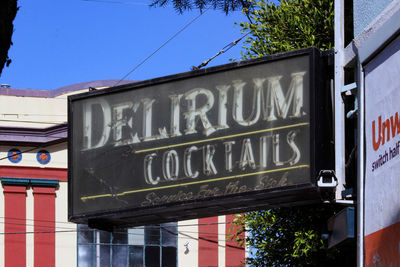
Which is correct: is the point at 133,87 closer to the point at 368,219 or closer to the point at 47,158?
the point at 368,219

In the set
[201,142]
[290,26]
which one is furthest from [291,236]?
[201,142]

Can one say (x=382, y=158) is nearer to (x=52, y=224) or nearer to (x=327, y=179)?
(x=327, y=179)

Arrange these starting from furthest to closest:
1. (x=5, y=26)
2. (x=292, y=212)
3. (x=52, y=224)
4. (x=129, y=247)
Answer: (x=129, y=247), (x=52, y=224), (x=292, y=212), (x=5, y=26)

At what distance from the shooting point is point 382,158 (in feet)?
28.0

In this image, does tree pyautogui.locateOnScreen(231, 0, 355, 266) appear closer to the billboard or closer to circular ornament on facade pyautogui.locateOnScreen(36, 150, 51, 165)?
the billboard

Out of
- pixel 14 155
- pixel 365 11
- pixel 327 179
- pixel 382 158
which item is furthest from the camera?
pixel 14 155

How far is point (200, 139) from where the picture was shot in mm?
10484

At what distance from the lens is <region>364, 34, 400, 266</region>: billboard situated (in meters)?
8.12

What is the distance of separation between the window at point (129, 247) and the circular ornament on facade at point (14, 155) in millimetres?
3323

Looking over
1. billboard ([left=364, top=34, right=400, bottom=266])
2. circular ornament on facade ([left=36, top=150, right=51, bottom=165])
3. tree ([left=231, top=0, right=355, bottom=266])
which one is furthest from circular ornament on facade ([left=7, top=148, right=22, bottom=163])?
billboard ([left=364, top=34, right=400, bottom=266])

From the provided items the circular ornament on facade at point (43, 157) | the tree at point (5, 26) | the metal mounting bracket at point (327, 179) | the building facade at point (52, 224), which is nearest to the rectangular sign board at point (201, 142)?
the metal mounting bracket at point (327, 179)

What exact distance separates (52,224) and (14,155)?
2.83 metres

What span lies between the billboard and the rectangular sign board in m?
0.76

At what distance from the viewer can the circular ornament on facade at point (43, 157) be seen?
3141 centimetres
